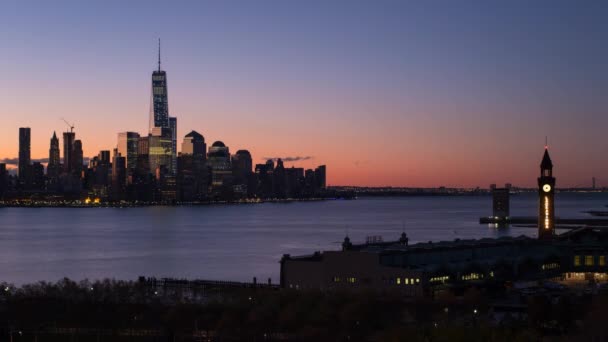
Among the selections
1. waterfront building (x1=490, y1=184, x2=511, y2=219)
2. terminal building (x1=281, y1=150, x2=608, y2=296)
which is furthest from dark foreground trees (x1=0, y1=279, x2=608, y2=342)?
waterfront building (x1=490, y1=184, x2=511, y2=219)

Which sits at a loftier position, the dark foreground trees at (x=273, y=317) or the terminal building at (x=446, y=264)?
the terminal building at (x=446, y=264)

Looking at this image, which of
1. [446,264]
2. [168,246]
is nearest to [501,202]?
[168,246]

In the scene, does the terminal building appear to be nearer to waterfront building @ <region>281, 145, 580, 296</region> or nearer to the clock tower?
waterfront building @ <region>281, 145, 580, 296</region>

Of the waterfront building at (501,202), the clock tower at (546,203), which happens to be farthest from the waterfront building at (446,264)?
the waterfront building at (501,202)

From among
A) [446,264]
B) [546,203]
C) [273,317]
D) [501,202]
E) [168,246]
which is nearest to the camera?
[273,317]

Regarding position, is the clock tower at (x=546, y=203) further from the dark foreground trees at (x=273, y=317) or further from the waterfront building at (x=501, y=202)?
the waterfront building at (x=501, y=202)

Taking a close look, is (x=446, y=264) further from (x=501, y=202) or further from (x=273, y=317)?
(x=501, y=202)

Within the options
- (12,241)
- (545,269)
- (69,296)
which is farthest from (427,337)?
(12,241)

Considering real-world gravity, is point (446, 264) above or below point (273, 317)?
above

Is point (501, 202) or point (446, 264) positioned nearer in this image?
point (446, 264)
